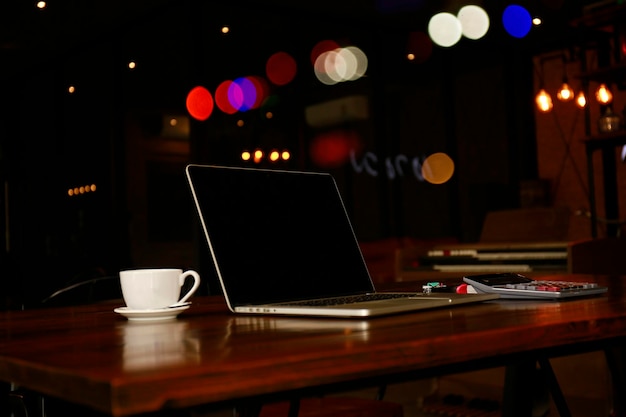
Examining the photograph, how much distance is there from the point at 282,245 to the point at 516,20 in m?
7.36

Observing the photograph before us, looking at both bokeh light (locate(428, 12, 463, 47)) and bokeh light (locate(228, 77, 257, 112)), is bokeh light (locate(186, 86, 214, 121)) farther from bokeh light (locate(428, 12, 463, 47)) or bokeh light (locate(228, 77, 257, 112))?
bokeh light (locate(428, 12, 463, 47))

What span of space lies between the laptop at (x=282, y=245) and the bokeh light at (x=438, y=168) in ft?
24.3

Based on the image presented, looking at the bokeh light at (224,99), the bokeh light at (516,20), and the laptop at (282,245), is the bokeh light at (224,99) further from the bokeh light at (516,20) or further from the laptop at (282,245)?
the laptop at (282,245)

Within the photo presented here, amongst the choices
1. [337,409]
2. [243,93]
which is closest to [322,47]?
[243,93]

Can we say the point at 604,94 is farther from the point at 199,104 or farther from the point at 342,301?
the point at 342,301

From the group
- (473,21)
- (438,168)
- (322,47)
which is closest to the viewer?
(322,47)

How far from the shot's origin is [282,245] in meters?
1.33

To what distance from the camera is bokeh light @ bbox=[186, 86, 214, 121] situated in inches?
268

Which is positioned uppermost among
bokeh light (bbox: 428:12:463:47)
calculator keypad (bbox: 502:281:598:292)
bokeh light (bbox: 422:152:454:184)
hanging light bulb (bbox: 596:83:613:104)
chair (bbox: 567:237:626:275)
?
bokeh light (bbox: 428:12:463:47)

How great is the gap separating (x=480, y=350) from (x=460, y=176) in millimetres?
8230

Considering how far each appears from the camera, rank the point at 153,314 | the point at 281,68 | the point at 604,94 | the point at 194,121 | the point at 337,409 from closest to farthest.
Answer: the point at 153,314 → the point at 337,409 → the point at 604,94 → the point at 194,121 → the point at 281,68

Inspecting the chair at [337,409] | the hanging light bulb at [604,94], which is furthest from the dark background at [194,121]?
the chair at [337,409]

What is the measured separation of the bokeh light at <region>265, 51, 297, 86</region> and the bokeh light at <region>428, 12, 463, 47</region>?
163 cm

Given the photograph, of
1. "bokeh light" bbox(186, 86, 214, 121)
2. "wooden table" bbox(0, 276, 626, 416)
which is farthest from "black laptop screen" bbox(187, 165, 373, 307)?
"bokeh light" bbox(186, 86, 214, 121)
